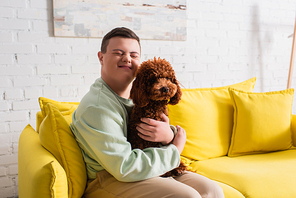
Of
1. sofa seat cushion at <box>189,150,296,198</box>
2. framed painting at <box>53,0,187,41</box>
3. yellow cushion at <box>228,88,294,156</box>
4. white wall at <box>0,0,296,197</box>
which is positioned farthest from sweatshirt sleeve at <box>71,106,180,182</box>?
framed painting at <box>53,0,187,41</box>

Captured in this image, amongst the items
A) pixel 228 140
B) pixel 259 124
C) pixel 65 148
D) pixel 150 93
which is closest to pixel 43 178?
pixel 65 148

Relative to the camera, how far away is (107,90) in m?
1.20

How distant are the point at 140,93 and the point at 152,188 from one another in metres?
0.40

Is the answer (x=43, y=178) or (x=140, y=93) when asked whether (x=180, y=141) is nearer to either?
(x=140, y=93)

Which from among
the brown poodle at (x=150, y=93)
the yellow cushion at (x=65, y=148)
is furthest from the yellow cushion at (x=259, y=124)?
the yellow cushion at (x=65, y=148)

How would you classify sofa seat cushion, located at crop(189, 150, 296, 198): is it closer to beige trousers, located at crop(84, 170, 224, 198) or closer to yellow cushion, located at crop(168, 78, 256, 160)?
yellow cushion, located at crop(168, 78, 256, 160)

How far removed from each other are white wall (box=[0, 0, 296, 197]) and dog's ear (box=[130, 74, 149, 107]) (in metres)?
1.05

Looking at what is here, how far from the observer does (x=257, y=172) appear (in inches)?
57.4

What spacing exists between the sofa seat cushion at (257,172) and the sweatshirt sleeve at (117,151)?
19.9 inches

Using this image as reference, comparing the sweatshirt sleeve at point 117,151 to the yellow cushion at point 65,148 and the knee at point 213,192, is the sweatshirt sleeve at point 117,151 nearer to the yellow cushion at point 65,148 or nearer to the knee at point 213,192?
the yellow cushion at point 65,148

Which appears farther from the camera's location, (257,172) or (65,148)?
(257,172)

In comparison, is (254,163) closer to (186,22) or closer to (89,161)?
(89,161)

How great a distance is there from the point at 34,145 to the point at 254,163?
132 centimetres

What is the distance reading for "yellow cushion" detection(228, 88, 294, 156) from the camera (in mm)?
Answer: 1775
